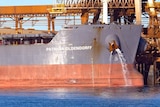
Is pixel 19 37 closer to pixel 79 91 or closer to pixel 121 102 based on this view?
pixel 79 91

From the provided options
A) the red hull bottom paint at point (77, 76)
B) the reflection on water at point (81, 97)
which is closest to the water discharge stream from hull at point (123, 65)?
the red hull bottom paint at point (77, 76)

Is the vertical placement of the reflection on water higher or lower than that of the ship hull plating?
lower

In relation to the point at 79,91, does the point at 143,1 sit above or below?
above

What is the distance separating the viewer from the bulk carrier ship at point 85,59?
40688 mm

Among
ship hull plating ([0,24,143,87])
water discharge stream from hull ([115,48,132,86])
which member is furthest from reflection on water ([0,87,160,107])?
ship hull plating ([0,24,143,87])

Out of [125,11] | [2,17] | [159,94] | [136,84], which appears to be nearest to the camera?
[159,94]

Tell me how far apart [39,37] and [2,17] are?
12.4m

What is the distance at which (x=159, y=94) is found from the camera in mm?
36812

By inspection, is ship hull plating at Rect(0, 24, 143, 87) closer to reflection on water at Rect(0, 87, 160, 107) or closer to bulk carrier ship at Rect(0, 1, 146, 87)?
bulk carrier ship at Rect(0, 1, 146, 87)

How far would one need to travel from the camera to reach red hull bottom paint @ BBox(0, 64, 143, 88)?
40.6 metres

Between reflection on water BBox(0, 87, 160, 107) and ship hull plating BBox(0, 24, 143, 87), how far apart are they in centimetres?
149

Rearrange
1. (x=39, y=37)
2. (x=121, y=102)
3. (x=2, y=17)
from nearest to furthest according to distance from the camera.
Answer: (x=121, y=102) → (x=39, y=37) → (x=2, y=17)

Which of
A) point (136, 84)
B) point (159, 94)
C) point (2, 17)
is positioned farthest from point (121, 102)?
point (2, 17)

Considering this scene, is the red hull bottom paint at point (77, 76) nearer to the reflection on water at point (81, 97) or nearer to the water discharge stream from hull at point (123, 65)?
the water discharge stream from hull at point (123, 65)
